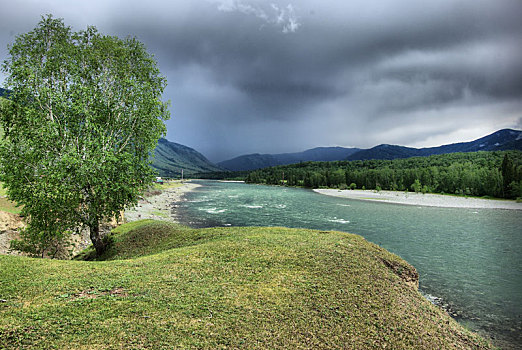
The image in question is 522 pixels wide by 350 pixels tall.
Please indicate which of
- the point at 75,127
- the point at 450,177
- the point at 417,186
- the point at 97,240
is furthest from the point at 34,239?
the point at 450,177

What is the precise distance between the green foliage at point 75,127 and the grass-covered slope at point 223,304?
4331 mm

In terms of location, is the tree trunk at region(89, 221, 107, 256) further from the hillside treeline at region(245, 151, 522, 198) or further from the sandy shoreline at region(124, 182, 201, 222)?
the hillside treeline at region(245, 151, 522, 198)

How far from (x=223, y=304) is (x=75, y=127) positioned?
42.7 feet

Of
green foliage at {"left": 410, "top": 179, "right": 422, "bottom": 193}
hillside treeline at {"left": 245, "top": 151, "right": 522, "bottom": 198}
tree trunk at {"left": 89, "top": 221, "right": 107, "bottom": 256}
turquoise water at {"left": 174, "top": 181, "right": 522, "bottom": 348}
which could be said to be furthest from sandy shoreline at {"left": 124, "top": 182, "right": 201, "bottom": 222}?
hillside treeline at {"left": 245, "top": 151, "right": 522, "bottom": 198}

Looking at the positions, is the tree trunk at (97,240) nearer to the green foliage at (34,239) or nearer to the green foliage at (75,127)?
the green foliage at (75,127)

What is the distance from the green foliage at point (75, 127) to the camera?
12.2 m

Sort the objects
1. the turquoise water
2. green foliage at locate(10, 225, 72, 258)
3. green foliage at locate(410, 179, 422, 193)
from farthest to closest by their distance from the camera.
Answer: green foliage at locate(410, 179, 422, 193) < green foliage at locate(10, 225, 72, 258) < the turquoise water

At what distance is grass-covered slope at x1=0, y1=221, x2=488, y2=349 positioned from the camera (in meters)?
5.76

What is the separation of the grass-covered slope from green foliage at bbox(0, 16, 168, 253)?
4331mm

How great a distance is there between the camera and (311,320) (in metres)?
6.74

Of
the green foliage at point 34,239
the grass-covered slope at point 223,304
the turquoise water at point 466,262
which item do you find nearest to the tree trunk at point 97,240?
the green foliage at point 34,239

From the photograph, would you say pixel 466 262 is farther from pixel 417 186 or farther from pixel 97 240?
pixel 417 186

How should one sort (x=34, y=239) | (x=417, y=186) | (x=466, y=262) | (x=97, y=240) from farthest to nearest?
1. (x=417, y=186)
2. (x=466, y=262)
3. (x=97, y=240)
4. (x=34, y=239)

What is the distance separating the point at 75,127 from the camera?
13.7 metres
